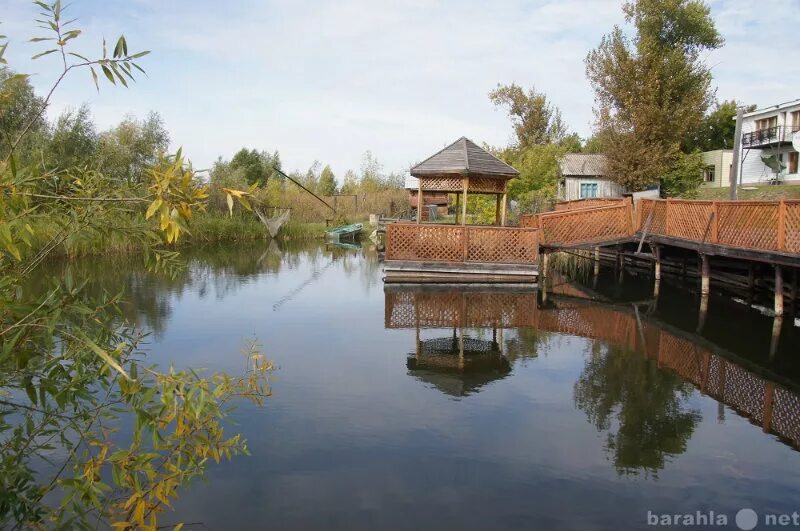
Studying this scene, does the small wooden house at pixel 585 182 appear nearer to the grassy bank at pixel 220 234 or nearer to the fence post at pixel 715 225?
the grassy bank at pixel 220 234

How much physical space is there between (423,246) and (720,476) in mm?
11168

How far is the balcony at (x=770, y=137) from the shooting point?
31627 mm

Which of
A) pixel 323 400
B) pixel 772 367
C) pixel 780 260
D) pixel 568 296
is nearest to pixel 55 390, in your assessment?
pixel 323 400

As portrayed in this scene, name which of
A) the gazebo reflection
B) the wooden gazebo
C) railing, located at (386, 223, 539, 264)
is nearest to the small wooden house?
the wooden gazebo

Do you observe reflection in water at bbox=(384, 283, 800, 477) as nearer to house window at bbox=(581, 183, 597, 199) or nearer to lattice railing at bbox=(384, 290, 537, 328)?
lattice railing at bbox=(384, 290, 537, 328)

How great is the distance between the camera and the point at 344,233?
32406 millimetres

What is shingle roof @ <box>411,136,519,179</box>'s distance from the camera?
15430 millimetres

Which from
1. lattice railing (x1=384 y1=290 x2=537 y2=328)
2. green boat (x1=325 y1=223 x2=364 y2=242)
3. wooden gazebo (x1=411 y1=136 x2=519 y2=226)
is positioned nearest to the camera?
lattice railing (x1=384 y1=290 x2=537 y2=328)

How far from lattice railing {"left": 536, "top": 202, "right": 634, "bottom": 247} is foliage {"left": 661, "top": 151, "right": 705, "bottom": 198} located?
38.9ft

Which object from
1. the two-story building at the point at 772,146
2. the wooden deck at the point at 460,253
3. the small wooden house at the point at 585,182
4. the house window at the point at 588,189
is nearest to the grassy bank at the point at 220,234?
the wooden deck at the point at 460,253

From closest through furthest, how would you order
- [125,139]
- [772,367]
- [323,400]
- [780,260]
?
[323,400] → [772,367] → [780,260] → [125,139]

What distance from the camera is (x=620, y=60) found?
25.7 meters

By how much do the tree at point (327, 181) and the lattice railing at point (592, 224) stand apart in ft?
125

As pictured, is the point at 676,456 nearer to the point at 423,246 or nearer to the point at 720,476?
the point at 720,476
